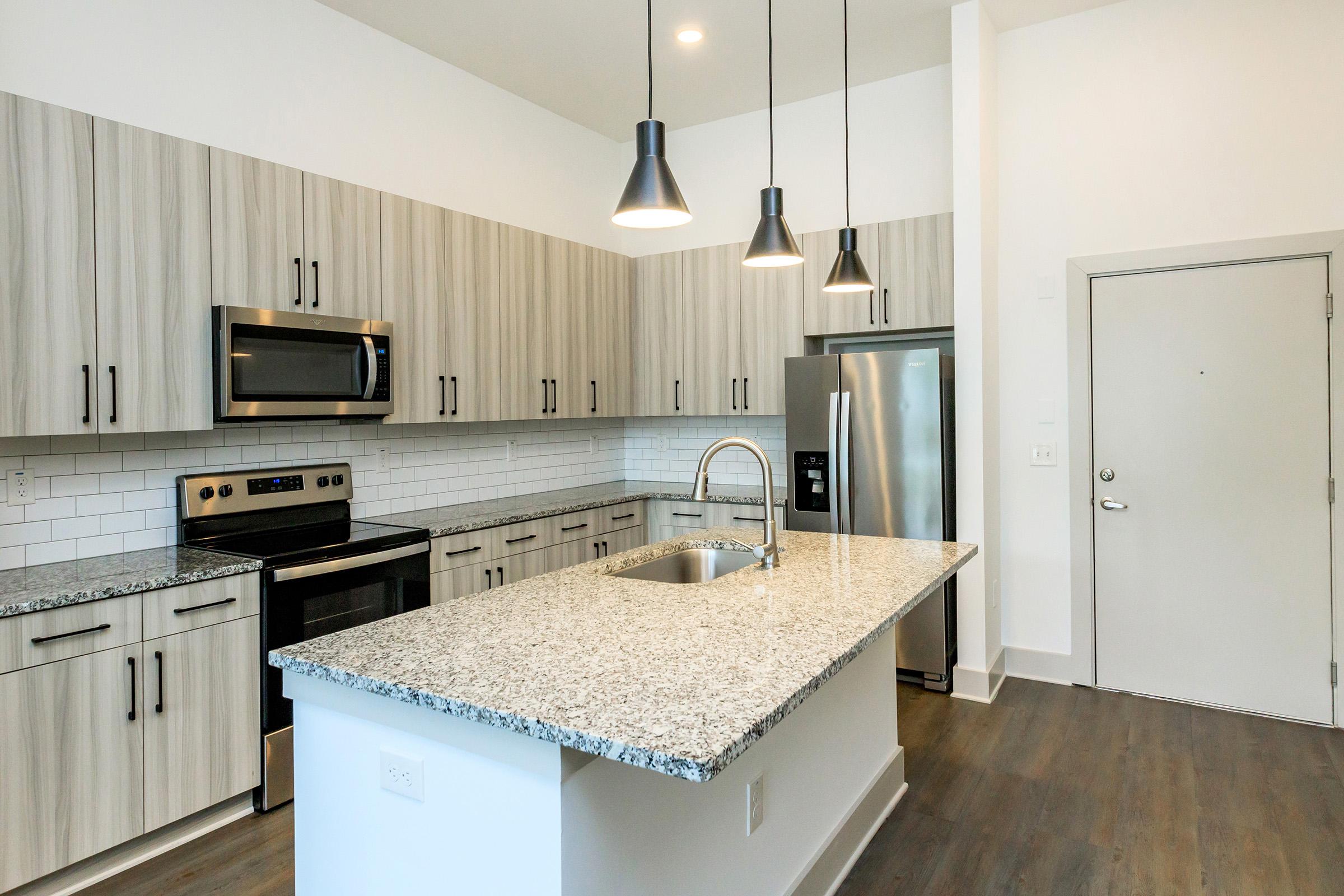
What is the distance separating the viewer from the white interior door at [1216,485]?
129 inches

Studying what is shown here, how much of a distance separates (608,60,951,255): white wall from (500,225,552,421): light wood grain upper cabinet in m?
1.32

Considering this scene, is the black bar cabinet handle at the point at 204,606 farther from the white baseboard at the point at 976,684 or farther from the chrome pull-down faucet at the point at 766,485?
the white baseboard at the point at 976,684

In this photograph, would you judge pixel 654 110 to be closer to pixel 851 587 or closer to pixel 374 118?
pixel 374 118

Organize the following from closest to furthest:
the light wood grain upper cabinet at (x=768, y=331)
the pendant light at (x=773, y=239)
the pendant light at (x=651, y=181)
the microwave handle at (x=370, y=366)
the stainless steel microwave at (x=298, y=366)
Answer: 1. the pendant light at (x=651, y=181)
2. the pendant light at (x=773, y=239)
3. the stainless steel microwave at (x=298, y=366)
4. the microwave handle at (x=370, y=366)
5. the light wood grain upper cabinet at (x=768, y=331)

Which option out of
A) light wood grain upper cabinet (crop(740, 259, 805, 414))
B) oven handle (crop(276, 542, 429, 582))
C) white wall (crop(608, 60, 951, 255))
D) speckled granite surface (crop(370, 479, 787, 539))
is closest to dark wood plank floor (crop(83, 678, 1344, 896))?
oven handle (crop(276, 542, 429, 582))

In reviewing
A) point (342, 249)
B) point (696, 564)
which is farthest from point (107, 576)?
point (696, 564)

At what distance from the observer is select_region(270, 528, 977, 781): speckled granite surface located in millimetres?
1179

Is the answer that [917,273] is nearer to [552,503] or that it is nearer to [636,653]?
[552,503]

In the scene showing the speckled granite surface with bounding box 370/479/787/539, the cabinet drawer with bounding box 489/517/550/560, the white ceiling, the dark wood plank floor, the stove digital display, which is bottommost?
the dark wood plank floor

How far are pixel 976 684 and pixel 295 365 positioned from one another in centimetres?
327

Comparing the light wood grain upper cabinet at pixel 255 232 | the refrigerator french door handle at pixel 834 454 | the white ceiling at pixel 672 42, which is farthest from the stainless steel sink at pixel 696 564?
the white ceiling at pixel 672 42

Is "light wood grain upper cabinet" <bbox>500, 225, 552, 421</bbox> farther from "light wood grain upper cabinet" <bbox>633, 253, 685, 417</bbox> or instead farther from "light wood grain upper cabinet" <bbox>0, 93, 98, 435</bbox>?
"light wood grain upper cabinet" <bbox>0, 93, 98, 435</bbox>

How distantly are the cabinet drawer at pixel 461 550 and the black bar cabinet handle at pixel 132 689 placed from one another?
3.64 ft

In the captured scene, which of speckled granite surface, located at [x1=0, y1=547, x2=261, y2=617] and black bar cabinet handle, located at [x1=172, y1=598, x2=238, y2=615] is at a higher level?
speckled granite surface, located at [x1=0, y1=547, x2=261, y2=617]
